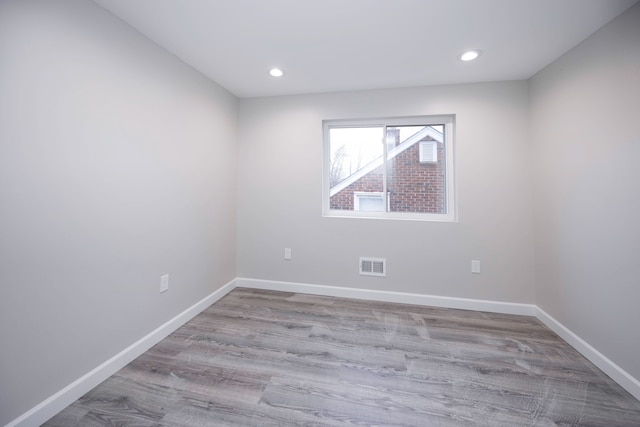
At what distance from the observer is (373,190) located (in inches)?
116

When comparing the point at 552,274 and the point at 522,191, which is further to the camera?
the point at 522,191

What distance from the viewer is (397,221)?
9.10 feet

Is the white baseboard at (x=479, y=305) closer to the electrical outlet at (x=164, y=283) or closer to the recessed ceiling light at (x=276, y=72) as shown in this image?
the electrical outlet at (x=164, y=283)

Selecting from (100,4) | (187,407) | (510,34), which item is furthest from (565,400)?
(100,4)

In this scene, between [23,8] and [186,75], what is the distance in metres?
1.11

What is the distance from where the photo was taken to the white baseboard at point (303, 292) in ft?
4.44

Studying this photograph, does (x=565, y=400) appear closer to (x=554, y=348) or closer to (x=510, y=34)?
(x=554, y=348)

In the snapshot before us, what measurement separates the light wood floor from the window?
1.18m

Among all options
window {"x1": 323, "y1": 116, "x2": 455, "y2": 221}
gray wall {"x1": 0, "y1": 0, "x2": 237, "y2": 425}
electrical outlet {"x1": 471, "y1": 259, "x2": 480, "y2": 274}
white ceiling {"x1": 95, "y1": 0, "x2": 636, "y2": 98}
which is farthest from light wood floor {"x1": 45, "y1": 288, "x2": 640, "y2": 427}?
white ceiling {"x1": 95, "y1": 0, "x2": 636, "y2": 98}

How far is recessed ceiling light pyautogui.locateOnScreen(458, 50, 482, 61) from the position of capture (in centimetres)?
203

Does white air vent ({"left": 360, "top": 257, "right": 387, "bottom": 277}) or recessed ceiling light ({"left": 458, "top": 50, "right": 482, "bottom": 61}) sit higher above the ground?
recessed ceiling light ({"left": 458, "top": 50, "right": 482, "bottom": 61})

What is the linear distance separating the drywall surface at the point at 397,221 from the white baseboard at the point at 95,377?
1.13 m

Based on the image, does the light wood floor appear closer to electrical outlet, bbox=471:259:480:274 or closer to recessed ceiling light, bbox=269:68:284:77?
electrical outlet, bbox=471:259:480:274

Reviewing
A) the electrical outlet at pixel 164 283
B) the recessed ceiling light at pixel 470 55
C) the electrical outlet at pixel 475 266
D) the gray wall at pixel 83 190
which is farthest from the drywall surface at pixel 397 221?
the electrical outlet at pixel 164 283
